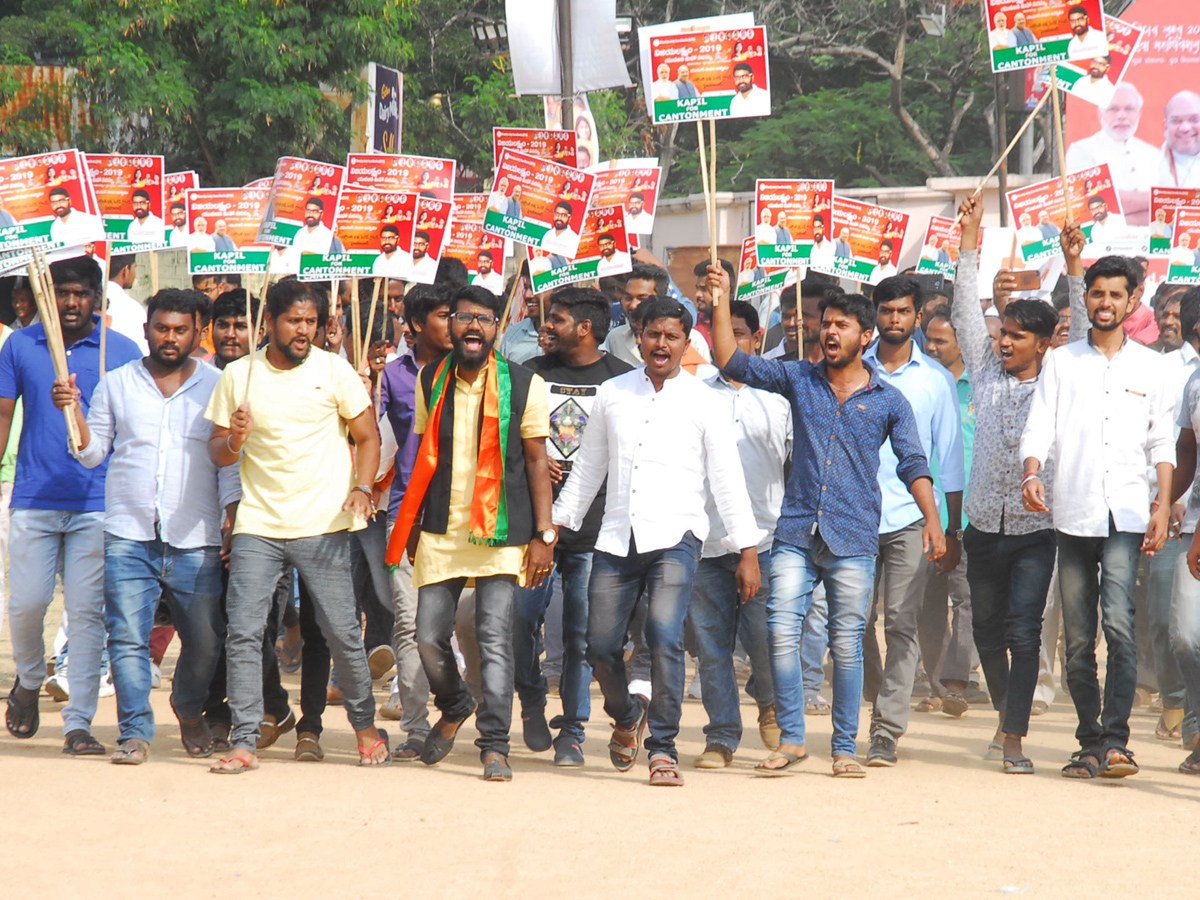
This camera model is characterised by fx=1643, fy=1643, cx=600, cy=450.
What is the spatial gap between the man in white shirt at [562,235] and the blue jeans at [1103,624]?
3.50m

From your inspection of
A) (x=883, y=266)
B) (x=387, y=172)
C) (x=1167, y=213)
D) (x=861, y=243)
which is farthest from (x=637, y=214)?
(x=1167, y=213)

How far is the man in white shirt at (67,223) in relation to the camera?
7.47 m

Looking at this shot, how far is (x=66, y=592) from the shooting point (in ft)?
23.8

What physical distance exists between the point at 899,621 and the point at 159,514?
3265 mm

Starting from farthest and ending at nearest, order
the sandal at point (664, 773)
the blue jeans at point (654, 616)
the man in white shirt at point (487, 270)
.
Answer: the man in white shirt at point (487, 270), the blue jeans at point (654, 616), the sandal at point (664, 773)

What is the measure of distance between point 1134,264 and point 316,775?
4088 mm

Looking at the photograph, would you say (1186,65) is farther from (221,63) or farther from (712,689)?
(712,689)

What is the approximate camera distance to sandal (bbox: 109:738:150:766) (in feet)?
22.3

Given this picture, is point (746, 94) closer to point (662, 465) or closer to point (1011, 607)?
point (662, 465)

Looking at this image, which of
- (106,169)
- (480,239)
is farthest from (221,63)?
(106,169)

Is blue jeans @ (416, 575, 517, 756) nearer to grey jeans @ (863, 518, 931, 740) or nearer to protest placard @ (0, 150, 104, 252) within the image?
grey jeans @ (863, 518, 931, 740)

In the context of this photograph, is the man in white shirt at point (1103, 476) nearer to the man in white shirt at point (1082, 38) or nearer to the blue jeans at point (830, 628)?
the blue jeans at point (830, 628)

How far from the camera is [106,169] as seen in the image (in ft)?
28.8

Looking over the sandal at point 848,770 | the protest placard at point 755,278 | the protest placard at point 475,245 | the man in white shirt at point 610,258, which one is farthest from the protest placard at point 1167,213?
the sandal at point 848,770
